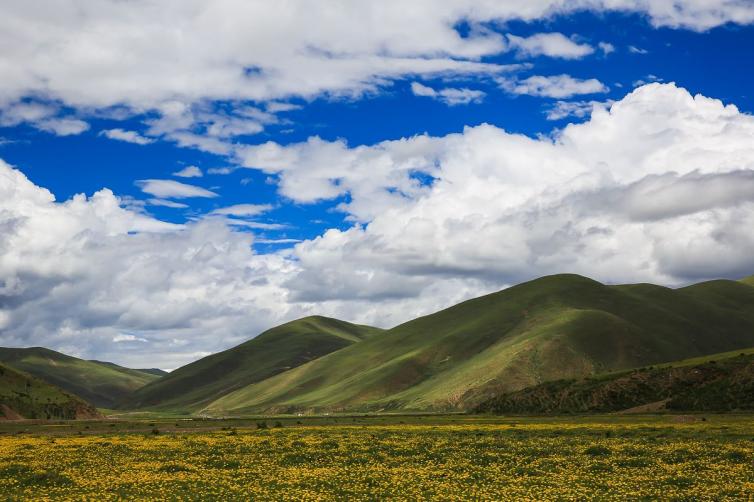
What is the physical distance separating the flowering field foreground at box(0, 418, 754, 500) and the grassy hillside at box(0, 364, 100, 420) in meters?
96.3

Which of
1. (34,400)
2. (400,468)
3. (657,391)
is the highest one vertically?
(657,391)

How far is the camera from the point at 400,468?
43500 millimetres

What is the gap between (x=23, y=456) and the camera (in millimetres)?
53812

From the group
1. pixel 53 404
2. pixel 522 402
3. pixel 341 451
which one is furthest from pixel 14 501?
pixel 53 404

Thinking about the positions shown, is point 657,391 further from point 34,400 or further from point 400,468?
point 34,400

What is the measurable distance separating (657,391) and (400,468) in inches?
3796

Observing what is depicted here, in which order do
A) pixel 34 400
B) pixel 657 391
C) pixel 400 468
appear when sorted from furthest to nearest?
1. pixel 34 400
2. pixel 657 391
3. pixel 400 468

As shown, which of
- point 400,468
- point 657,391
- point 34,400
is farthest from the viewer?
point 34,400

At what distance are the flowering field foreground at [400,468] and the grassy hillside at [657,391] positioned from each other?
50247mm

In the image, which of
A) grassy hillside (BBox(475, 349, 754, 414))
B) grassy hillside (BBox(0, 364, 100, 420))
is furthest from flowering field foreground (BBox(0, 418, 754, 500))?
grassy hillside (BBox(0, 364, 100, 420))

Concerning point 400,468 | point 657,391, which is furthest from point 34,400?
point 400,468

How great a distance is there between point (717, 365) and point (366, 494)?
107488 mm

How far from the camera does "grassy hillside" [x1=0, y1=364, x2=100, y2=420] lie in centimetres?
14900

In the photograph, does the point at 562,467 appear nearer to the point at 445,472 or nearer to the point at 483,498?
the point at 445,472
